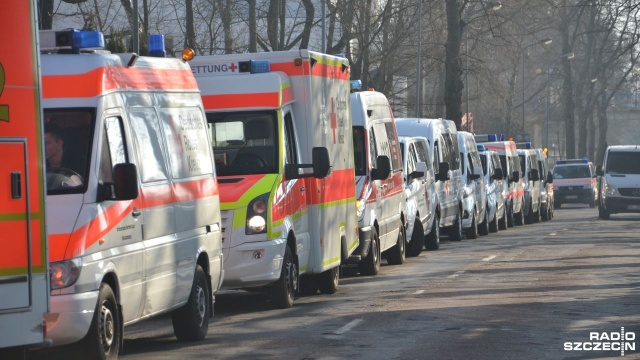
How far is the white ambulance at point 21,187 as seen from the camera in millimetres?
8203

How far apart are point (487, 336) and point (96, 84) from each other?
4.10 metres

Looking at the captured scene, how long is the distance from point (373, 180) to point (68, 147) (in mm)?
9980

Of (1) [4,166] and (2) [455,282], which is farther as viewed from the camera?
(2) [455,282]

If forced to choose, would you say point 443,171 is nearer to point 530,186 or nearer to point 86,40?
point 530,186

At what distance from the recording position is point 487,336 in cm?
1212

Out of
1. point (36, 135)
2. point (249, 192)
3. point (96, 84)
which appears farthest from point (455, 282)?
point (36, 135)

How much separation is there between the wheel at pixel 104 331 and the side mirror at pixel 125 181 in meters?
0.66

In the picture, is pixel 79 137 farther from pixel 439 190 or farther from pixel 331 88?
pixel 439 190

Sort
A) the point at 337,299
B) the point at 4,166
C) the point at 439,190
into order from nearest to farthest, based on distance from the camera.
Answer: the point at 4,166
the point at 337,299
the point at 439,190

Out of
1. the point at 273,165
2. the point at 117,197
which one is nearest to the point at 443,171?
the point at 273,165

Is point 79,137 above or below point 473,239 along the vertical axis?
above

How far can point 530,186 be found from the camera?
42.1 m

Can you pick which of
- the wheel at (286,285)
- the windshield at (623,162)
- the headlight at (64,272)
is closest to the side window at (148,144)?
the headlight at (64,272)

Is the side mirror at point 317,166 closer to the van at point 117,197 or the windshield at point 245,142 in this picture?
the windshield at point 245,142
